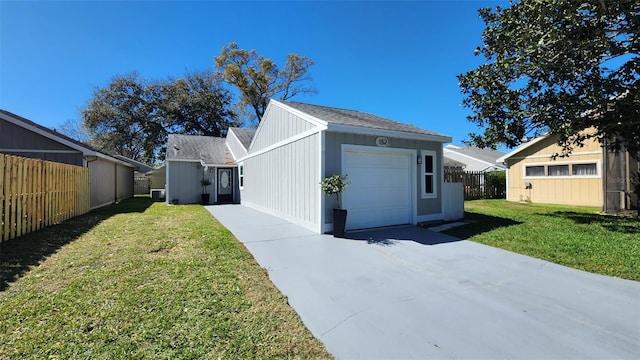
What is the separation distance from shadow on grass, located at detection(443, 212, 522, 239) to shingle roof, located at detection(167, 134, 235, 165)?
13860 millimetres

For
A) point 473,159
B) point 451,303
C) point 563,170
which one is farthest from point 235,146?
point 473,159

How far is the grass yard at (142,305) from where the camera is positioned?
253 centimetres

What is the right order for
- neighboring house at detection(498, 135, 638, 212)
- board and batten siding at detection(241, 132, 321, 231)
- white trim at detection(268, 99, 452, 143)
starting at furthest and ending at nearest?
neighboring house at detection(498, 135, 638, 212) < board and batten siding at detection(241, 132, 321, 231) < white trim at detection(268, 99, 452, 143)

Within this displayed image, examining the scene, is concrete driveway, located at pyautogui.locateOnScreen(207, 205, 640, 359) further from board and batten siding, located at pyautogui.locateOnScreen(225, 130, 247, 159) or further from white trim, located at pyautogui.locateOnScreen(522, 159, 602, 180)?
white trim, located at pyautogui.locateOnScreen(522, 159, 602, 180)

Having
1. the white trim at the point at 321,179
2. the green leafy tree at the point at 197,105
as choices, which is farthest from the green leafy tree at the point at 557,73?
the green leafy tree at the point at 197,105

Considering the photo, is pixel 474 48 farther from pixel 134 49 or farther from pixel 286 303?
pixel 134 49

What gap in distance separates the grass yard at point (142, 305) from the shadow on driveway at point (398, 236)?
2886mm

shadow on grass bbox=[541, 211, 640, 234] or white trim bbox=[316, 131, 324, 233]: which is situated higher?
white trim bbox=[316, 131, 324, 233]

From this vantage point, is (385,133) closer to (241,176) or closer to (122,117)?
(241,176)

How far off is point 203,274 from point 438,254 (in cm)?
432

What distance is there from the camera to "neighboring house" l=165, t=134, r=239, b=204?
1708 centimetres

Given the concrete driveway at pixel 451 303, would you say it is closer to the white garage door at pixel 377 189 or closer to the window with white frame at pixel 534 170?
the white garage door at pixel 377 189

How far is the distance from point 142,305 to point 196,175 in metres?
15.6

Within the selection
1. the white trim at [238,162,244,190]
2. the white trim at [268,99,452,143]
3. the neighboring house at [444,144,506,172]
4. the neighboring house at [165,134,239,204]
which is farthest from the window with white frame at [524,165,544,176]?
the neighboring house at [165,134,239,204]
